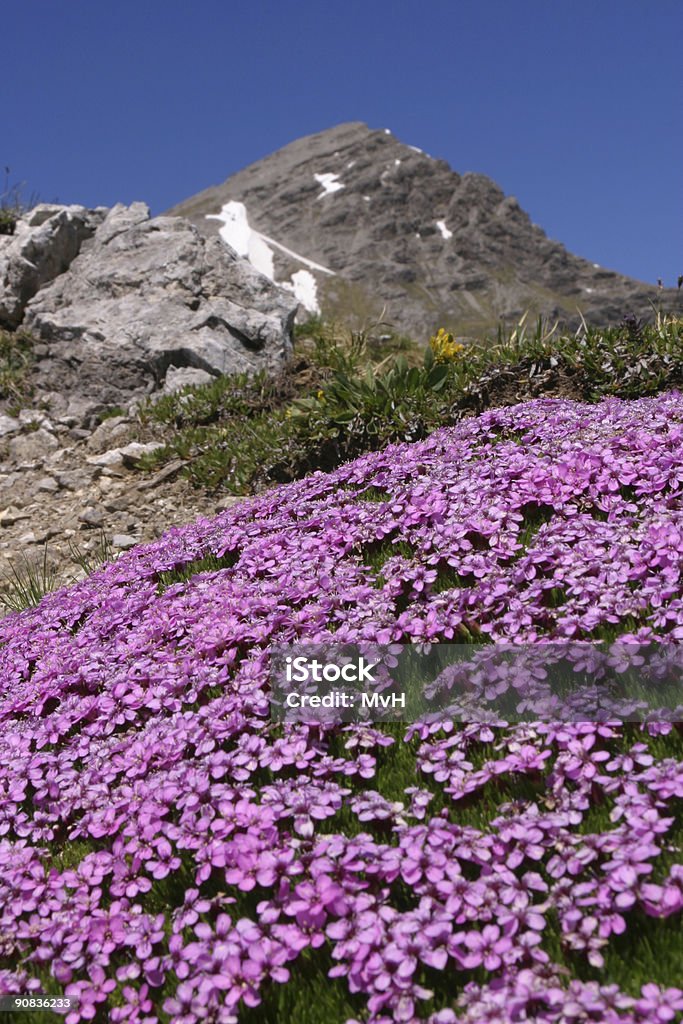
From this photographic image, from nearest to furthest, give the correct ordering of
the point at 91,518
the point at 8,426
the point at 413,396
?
1. the point at 413,396
2. the point at 91,518
3. the point at 8,426

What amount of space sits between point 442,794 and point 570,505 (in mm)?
2446

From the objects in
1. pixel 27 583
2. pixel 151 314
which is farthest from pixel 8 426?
pixel 27 583

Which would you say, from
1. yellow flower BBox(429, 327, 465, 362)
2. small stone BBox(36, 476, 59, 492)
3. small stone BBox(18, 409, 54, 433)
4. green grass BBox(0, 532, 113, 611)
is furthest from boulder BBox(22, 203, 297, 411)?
green grass BBox(0, 532, 113, 611)

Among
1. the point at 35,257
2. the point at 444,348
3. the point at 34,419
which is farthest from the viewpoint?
the point at 35,257

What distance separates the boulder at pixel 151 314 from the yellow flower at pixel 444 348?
11.6 feet

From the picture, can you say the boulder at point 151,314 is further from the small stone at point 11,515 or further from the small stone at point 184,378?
the small stone at point 11,515

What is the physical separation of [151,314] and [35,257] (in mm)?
4199

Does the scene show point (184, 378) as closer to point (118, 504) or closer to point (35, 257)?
point (118, 504)

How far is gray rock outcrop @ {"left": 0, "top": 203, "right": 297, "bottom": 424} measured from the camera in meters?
15.4

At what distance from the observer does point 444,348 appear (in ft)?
42.4

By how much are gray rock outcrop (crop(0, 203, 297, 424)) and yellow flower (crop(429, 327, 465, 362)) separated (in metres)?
3.59
